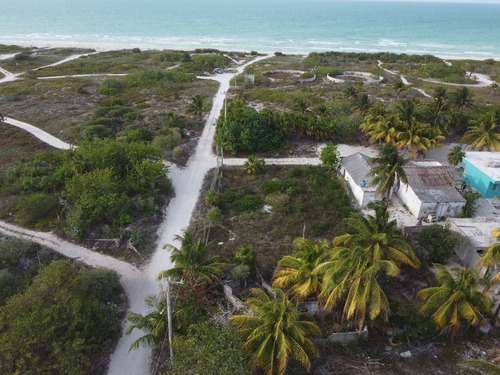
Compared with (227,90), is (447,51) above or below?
above

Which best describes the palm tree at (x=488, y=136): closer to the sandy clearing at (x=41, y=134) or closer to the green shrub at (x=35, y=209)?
the green shrub at (x=35, y=209)

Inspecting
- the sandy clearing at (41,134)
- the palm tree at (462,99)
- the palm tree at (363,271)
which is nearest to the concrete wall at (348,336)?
the palm tree at (363,271)

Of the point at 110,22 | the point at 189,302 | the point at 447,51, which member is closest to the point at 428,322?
the point at 189,302

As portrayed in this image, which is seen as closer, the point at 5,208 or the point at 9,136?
the point at 5,208

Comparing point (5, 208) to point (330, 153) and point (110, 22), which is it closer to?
point (330, 153)

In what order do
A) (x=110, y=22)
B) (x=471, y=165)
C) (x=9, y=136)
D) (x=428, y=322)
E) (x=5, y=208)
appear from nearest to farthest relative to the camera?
(x=428, y=322), (x=5, y=208), (x=471, y=165), (x=9, y=136), (x=110, y=22)

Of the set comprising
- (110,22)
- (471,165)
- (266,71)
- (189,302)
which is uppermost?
(110,22)

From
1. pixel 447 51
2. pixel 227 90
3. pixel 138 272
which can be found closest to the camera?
pixel 138 272
